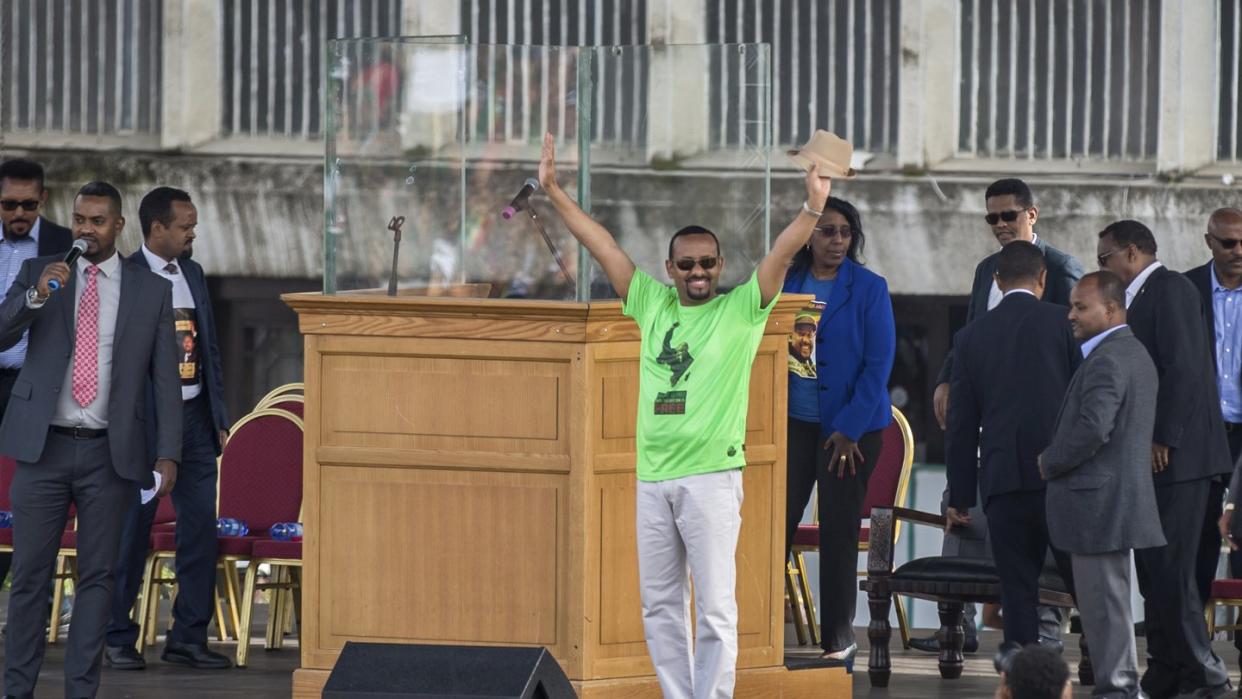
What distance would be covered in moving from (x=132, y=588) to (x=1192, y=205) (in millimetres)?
6327

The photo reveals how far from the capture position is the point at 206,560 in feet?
28.3

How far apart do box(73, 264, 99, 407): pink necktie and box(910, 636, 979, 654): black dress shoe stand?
360 centimetres

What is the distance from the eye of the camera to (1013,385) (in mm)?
7652

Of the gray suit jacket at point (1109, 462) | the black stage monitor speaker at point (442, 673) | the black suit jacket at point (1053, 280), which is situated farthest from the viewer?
the black suit jacket at point (1053, 280)

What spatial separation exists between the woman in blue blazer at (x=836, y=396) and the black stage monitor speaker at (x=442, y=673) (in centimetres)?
247

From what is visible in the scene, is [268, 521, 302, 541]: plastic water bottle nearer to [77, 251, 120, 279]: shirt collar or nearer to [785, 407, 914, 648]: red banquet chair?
[77, 251, 120, 279]: shirt collar

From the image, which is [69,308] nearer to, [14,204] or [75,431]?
[75,431]

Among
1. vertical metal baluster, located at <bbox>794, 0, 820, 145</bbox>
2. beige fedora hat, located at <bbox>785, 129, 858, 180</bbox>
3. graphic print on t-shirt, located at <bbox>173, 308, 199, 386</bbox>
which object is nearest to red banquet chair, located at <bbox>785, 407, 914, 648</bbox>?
graphic print on t-shirt, located at <bbox>173, 308, 199, 386</bbox>

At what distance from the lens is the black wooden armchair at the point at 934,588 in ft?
26.2

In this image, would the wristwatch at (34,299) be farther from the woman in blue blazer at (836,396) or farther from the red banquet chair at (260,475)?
the woman in blue blazer at (836,396)

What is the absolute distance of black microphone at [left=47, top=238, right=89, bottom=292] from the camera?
6918 mm

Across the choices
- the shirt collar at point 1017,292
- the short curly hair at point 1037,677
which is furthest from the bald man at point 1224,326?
the short curly hair at point 1037,677

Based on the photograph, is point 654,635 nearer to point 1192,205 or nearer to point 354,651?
point 354,651

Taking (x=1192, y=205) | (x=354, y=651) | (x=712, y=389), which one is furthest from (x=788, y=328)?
(x=1192, y=205)
